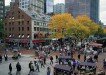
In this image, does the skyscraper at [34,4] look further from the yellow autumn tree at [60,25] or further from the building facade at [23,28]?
the yellow autumn tree at [60,25]

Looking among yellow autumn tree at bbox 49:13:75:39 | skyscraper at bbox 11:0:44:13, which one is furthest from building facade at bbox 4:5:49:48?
skyscraper at bbox 11:0:44:13

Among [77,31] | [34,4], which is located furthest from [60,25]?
[34,4]

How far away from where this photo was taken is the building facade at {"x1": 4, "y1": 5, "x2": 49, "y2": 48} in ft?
283

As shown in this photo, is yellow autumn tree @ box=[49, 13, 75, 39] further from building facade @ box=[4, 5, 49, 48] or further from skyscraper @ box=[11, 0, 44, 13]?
skyscraper @ box=[11, 0, 44, 13]

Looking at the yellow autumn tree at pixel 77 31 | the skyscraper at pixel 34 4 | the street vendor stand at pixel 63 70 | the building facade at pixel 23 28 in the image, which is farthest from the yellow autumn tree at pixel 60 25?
the skyscraper at pixel 34 4

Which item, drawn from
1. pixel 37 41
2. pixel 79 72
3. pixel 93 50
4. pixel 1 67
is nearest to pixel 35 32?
pixel 37 41

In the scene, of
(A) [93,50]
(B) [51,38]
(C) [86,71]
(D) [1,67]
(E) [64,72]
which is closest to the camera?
(E) [64,72]

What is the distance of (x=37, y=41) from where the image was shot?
3460 inches

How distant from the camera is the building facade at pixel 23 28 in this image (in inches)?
3398

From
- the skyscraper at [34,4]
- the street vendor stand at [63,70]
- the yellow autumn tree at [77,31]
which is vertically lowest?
the street vendor stand at [63,70]

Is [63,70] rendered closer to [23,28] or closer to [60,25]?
[60,25]

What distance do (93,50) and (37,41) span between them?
29.2 meters

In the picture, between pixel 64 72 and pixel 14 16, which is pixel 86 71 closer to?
pixel 64 72

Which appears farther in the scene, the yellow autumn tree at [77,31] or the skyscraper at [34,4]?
the skyscraper at [34,4]
